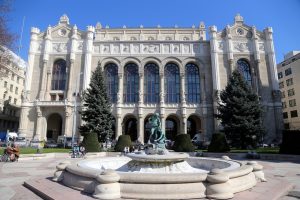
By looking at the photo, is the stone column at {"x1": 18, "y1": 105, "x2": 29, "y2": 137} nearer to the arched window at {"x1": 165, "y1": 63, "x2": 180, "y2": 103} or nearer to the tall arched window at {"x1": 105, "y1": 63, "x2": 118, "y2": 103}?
the tall arched window at {"x1": 105, "y1": 63, "x2": 118, "y2": 103}

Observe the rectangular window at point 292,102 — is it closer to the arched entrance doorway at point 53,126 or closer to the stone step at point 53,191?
the arched entrance doorway at point 53,126

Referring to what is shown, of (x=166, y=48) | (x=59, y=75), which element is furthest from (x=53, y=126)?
(x=166, y=48)

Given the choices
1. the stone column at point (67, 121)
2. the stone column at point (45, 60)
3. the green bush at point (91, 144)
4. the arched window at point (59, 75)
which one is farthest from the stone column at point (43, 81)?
the green bush at point (91, 144)

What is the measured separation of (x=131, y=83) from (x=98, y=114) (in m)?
14.1

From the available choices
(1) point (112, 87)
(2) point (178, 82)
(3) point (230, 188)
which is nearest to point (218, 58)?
(2) point (178, 82)

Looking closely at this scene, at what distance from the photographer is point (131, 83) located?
45.5 metres

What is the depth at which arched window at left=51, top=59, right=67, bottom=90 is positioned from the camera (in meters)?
44.6

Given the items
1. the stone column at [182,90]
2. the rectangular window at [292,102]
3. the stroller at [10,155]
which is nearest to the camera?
the stroller at [10,155]

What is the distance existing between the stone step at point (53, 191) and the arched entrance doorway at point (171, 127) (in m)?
39.7

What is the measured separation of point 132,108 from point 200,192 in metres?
37.3

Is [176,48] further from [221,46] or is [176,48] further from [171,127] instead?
[171,127]

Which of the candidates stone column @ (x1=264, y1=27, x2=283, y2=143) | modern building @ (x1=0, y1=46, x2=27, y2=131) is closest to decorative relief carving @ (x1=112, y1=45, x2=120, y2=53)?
modern building @ (x1=0, y1=46, x2=27, y2=131)

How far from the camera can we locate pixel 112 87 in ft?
149

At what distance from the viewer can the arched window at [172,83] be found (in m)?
44.6
